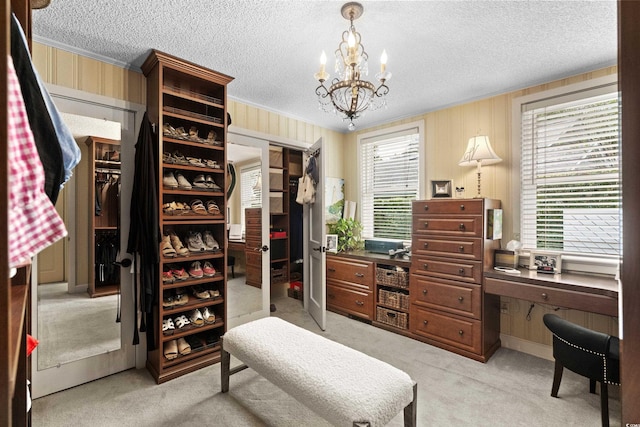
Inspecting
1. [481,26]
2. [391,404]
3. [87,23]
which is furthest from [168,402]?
[481,26]

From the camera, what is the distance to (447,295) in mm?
2846

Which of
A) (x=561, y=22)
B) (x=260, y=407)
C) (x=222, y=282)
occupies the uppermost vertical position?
(x=561, y=22)

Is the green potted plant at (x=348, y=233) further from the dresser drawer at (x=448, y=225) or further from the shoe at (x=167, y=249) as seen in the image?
the shoe at (x=167, y=249)

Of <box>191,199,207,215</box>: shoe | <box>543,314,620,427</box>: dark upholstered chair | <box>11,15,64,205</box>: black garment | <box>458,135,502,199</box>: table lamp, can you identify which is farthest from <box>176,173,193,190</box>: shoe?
<box>543,314,620,427</box>: dark upholstered chair

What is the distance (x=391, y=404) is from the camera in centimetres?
143

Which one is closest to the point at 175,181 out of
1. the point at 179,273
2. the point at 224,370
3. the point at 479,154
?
the point at 179,273

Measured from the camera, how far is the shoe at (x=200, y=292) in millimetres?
2634

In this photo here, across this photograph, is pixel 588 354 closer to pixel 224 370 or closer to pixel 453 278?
pixel 453 278

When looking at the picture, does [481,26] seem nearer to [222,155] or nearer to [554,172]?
[554,172]

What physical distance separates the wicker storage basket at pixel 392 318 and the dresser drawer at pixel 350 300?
4.4 inches

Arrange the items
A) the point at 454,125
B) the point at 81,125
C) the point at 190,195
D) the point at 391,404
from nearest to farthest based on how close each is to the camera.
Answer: the point at 391,404 < the point at 81,125 < the point at 190,195 < the point at 454,125

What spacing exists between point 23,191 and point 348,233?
3.64 metres

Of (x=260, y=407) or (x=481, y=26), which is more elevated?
(x=481, y=26)

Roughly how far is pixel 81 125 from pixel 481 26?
9.69 feet
